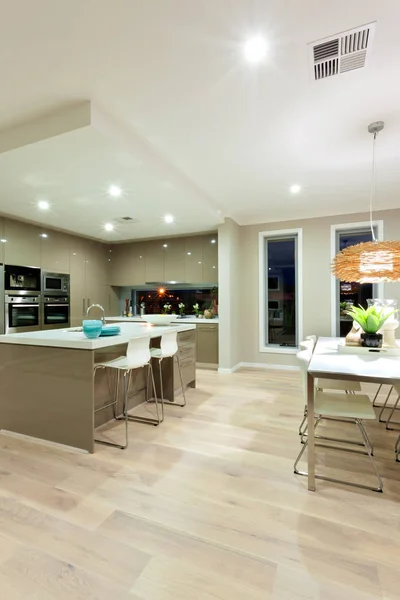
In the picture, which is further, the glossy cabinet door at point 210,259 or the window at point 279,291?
the glossy cabinet door at point 210,259

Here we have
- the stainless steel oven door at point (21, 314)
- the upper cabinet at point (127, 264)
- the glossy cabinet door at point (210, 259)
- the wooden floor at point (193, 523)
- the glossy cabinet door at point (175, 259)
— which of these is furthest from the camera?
the upper cabinet at point (127, 264)

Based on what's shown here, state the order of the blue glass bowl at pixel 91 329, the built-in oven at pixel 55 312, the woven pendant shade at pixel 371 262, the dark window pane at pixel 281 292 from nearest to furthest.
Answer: the woven pendant shade at pixel 371 262, the blue glass bowl at pixel 91 329, the built-in oven at pixel 55 312, the dark window pane at pixel 281 292

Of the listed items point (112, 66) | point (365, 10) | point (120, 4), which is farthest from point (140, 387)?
point (365, 10)

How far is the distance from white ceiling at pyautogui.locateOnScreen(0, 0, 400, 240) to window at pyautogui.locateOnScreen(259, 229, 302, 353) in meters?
1.61

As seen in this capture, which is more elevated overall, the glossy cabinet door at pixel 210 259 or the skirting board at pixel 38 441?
the glossy cabinet door at pixel 210 259

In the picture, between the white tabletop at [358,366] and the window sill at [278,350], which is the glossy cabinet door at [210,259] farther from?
the white tabletop at [358,366]

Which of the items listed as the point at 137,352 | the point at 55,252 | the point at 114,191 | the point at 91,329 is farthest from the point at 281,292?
the point at 55,252

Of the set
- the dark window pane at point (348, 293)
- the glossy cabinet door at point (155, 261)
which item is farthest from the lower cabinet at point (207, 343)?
the dark window pane at point (348, 293)

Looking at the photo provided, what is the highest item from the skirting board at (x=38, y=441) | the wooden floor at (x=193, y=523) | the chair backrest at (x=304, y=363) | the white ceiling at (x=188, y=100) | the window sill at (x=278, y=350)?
the white ceiling at (x=188, y=100)

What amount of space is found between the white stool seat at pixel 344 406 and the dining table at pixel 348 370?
0.20 m

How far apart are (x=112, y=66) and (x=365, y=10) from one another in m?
1.39

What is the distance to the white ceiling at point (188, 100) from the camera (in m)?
1.58

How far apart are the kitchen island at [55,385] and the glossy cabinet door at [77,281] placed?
2.80 metres

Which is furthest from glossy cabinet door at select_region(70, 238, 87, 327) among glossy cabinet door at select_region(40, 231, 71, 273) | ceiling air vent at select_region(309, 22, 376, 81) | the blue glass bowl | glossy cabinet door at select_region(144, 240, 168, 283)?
ceiling air vent at select_region(309, 22, 376, 81)
